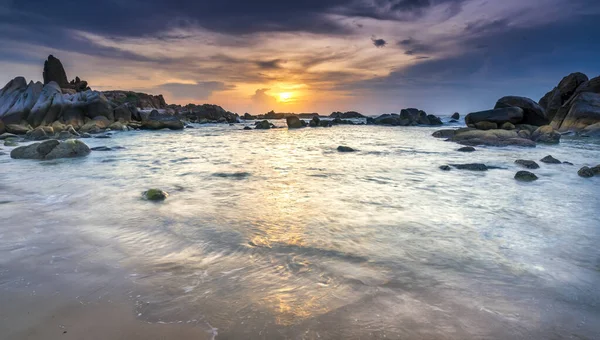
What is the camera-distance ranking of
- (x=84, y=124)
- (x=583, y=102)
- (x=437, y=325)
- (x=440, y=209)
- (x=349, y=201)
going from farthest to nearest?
(x=84, y=124), (x=583, y=102), (x=349, y=201), (x=440, y=209), (x=437, y=325)

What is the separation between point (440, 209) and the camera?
6230mm

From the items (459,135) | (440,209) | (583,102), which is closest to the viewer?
(440,209)

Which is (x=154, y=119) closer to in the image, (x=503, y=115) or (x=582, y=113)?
(x=503, y=115)

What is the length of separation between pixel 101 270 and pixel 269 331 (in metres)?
2.12

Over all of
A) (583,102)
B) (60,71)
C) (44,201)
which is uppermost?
(60,71)

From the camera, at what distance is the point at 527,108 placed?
2722cm

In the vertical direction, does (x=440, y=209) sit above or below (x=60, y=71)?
below

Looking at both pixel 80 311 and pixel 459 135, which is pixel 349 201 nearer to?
pixel 80 311

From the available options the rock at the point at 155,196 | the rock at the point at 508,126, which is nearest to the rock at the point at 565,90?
the rock at the point at 508,126

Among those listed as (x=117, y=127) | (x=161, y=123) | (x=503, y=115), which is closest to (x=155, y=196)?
(x=503, y=115)

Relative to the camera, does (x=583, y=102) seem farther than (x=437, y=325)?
Yes

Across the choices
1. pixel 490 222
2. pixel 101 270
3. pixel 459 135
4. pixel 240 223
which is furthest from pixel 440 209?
pixel 459 135

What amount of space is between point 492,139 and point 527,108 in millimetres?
10063

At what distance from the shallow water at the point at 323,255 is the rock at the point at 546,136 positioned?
16.3 m
